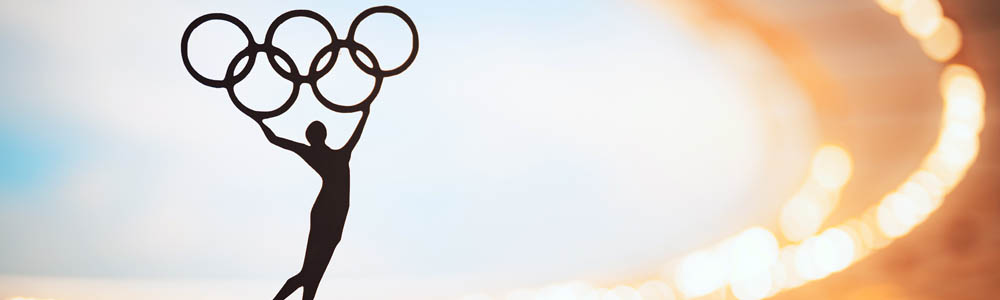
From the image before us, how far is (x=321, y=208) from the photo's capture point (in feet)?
8.13

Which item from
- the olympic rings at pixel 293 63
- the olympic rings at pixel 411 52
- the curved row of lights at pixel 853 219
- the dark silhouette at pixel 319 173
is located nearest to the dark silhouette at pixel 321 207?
the dark silhouette at pixel 319 173

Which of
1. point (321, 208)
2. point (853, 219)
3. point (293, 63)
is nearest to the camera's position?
point (321, 208)

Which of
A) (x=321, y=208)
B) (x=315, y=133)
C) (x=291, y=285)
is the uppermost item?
(x=315, y=133)

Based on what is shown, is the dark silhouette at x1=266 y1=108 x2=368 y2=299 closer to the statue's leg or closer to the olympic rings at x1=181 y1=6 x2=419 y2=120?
the statue's leg

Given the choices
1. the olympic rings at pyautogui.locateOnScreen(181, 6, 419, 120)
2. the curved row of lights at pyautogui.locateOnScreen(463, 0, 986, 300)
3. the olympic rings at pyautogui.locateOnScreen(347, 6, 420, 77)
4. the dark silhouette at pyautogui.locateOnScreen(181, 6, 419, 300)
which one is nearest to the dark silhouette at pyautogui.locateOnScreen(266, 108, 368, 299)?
the dark silhouette at pyautogui.locateOnScreen(181, 6, 419, 300)

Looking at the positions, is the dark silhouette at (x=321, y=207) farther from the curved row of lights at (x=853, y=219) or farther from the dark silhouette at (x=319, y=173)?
the curved row of lights at (x=853, y=219)

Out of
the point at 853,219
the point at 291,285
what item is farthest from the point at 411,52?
the point at 853,219

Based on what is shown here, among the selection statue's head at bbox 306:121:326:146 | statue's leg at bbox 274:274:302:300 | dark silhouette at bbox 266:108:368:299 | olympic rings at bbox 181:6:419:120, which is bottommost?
statue's leg at bbox 274:274:302:300

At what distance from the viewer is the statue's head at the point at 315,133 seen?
249cm

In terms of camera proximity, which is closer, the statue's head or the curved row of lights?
the statue's head

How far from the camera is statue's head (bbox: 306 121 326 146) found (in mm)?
2494

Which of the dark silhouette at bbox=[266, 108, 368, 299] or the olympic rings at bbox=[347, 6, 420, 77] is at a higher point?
the olympic rings at bbox=[347, 6, 420, 77]

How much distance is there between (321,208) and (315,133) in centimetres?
22

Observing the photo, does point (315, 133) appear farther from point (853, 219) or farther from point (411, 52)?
point (853, 219)
